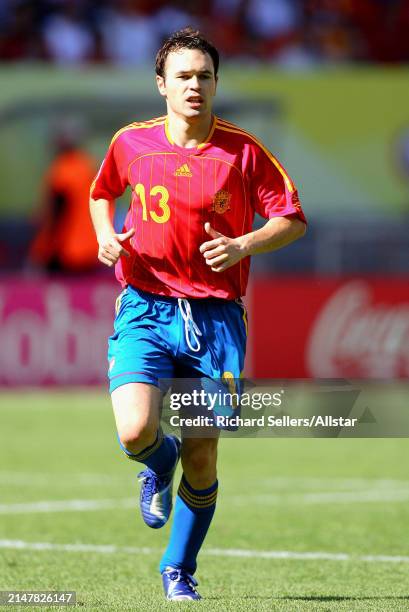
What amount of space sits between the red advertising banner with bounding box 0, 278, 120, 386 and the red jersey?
10.4m

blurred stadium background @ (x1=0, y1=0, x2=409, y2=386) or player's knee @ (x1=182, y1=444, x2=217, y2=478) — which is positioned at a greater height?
player's knee @ (x1=182, y1=444, x2=217, y2=478)

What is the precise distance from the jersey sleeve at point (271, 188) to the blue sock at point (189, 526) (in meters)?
1.27

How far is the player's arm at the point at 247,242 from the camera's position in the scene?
18.7 feet

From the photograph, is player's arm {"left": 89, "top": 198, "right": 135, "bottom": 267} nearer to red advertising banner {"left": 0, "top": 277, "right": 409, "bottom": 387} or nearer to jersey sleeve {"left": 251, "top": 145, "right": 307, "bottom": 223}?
jersey sleeve {"left": 251, "top": 145, "right": 307, "bottom": 223}

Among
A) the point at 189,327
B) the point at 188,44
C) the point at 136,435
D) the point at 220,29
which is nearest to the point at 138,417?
the point at 136,435

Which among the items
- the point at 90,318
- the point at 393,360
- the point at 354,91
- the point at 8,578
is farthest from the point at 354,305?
the point at 8,578

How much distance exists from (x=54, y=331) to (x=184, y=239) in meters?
10.6

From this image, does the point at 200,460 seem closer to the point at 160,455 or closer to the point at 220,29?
the point at 160,455

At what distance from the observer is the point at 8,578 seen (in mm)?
6602

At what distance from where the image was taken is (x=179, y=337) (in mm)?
6074

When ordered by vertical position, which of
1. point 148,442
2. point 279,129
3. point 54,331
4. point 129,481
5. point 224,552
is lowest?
point 54,331

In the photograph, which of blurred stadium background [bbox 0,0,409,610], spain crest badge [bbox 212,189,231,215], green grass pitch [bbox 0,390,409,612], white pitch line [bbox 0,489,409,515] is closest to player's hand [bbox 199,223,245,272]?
spain crest badge [bbox 212,189,231,215]

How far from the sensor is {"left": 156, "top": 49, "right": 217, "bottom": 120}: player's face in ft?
19.6

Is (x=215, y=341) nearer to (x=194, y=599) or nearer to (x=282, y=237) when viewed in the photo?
(x=282, y=237)
